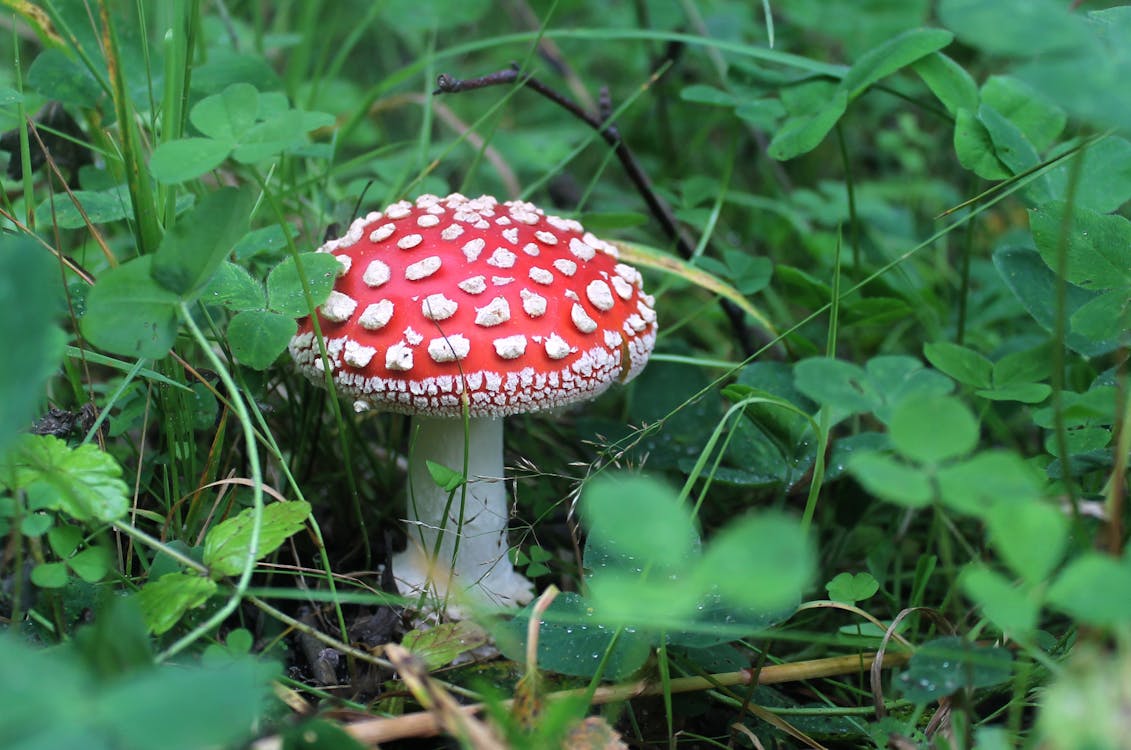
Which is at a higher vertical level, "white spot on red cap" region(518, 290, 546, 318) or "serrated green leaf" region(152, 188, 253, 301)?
"serrated green leaf" region(152, 188, 253, 301)

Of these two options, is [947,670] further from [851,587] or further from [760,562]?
[760,562]

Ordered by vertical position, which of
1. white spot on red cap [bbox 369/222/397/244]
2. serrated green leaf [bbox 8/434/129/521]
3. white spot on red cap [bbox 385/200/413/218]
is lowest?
serrated green leaf [bbox 8/434/129/521]

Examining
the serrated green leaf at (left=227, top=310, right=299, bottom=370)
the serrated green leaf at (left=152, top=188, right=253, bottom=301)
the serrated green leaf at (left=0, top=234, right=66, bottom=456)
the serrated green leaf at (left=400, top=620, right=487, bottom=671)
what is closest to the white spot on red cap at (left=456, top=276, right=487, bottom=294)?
the serrated green leaf at (left=227, top=310, right=299, bottom=370)

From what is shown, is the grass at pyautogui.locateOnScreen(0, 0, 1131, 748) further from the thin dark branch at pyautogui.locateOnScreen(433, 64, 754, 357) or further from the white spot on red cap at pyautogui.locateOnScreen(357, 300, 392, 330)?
the white spot on red cap at pyautogui.locateOnScreen(357, 300, 392, 330)

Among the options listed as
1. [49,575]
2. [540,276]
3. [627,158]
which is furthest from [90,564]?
[627,158]

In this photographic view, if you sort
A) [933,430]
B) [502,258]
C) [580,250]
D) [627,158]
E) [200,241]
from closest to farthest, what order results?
[933,430], [200,241], [502,258], [580,250], [627,158]
